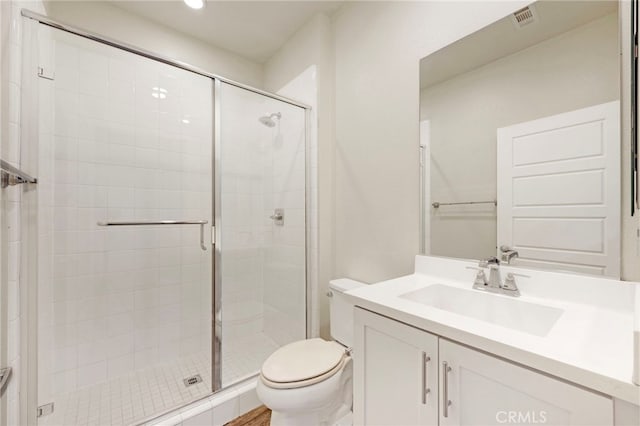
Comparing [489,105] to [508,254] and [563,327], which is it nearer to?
[508,254]

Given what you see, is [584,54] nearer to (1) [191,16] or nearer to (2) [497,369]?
(2) [497,369]

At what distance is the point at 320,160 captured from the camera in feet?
6.39

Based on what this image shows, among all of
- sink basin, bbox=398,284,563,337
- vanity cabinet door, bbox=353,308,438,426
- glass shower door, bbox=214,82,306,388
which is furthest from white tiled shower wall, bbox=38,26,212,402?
sink basin, bbox=398,284,563,337

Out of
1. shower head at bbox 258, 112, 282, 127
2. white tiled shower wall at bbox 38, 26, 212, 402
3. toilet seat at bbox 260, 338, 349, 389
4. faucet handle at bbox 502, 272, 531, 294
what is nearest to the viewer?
faucet handle at bbox 502, 272, 531, 294

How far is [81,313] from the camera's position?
1717 mm

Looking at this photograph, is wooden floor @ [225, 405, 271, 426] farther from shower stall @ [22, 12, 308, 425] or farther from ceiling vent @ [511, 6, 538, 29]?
ceiling vent @ [511, 6, 538, 29]

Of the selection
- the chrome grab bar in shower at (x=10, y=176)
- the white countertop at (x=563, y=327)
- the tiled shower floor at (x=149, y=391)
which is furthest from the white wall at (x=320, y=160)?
the chrome grab bar in shower at (x=10, y=176)

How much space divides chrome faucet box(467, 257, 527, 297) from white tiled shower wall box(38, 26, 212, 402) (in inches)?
63.9

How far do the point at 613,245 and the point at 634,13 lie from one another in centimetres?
71

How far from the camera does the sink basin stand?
89 cm

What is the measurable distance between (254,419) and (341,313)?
0.74 m

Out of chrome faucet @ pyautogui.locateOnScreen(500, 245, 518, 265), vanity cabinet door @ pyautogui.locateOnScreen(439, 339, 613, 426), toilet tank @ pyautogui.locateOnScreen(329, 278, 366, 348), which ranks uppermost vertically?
chrome faucet @ pyautogui.locateOnScreen(500, 245, 518, 265)

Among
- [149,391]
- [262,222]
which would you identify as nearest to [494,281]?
[262,222]

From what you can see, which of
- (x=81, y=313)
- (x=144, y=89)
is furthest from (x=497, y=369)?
(x=144, y=89)
